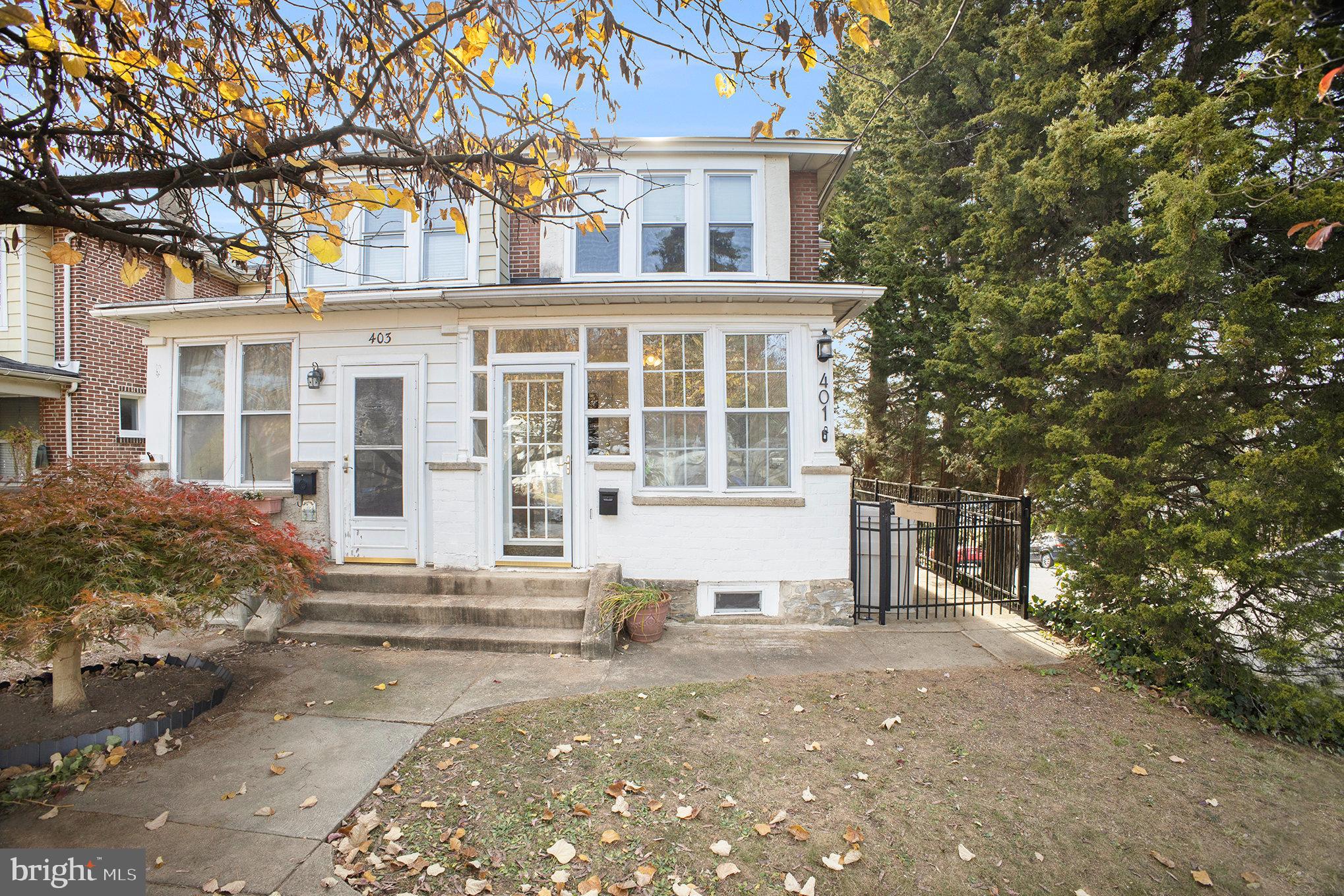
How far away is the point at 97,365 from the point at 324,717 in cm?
1140

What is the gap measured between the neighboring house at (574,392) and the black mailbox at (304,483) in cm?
2

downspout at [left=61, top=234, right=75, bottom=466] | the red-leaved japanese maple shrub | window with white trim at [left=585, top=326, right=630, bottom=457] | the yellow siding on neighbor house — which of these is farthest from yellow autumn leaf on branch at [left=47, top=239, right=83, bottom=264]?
the yellow siding on neighbor house

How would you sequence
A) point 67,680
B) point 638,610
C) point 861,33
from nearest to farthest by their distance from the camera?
point 861,33 → point 67,680 → point 638,610

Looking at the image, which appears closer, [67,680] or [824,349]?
[67,680]

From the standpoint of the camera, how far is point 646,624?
569cm

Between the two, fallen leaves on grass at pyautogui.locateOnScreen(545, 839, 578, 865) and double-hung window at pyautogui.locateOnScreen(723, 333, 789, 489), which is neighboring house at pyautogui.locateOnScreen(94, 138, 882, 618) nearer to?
double-hung window at pyautogui.locateOnScreen(723, 333, 789, 489)

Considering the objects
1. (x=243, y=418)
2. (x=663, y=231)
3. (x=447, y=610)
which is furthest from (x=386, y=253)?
(x=447, y=610)

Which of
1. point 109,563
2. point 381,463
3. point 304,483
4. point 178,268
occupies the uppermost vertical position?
point 178,268

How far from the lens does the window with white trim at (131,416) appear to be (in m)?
11.4

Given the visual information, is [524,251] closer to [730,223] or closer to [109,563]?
[730,223]

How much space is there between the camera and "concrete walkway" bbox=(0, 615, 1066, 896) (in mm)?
2771

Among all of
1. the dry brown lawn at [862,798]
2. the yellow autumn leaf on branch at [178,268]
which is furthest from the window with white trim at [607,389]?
the yellow autumn leaf on branch at [178,268]

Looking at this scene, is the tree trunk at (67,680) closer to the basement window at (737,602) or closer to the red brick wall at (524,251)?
the basement window at (737,602)

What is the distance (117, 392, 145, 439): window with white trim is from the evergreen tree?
47.0 ft
